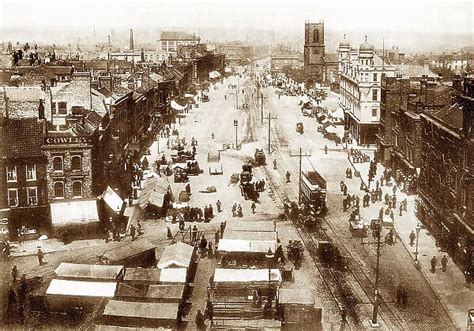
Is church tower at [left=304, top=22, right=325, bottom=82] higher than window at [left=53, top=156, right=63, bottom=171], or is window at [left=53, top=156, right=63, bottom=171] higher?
church tower at [left=304, top=22, right=325, bottom=82]

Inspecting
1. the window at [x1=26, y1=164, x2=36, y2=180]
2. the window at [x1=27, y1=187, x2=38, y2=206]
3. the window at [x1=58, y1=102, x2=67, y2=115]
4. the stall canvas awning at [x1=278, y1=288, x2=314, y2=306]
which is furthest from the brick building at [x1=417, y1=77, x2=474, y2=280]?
the window at [x1=58, y1=102, x2=67, y2=115]

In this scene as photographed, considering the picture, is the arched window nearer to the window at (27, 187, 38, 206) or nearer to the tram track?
the tram track

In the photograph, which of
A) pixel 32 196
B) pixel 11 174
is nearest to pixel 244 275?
pixel 32 196

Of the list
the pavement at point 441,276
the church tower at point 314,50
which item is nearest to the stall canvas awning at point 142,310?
the pavement at point 441,276

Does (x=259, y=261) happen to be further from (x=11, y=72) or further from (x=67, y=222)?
(x=11, y=72)

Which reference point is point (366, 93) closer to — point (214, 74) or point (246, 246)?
point (246, 246)

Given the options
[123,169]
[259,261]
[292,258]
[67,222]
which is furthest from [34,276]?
[123,169]
